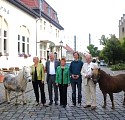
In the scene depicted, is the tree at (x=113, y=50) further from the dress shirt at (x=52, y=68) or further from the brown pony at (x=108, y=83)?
the brown pony at (x=108, y=83)

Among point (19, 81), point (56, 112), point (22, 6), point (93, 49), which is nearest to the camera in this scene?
point (56, 112)

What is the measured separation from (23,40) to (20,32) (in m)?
1.73

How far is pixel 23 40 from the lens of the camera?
35.8 metres

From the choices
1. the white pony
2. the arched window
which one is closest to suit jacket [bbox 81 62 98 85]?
the white pony

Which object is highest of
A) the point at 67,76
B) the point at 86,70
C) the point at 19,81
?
the point at 86,70

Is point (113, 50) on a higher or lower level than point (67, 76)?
higher

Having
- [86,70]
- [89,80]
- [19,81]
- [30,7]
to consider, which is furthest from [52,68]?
[30,7]

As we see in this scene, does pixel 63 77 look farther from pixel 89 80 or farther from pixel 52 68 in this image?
pixel 89 80

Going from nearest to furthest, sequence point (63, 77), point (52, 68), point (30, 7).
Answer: point (63, 77)
point (52, 68)
point (30, 7)

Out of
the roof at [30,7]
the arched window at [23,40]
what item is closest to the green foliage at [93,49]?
the roof at [30,7]

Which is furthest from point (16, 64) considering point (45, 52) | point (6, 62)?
point (45, 52)

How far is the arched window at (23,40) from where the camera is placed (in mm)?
34250

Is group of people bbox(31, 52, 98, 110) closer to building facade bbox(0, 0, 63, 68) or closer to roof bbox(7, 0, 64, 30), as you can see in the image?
building facade bbox(0, 0, 63, 68)

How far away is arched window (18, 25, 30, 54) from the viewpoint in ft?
112
